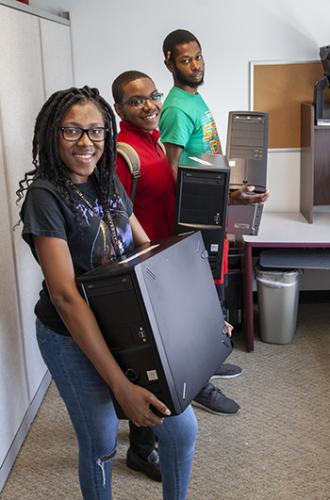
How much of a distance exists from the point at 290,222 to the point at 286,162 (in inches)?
14.7

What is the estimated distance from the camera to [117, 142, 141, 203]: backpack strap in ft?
5.55

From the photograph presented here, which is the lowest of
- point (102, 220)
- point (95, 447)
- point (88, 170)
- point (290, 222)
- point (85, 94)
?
point (95, 447)

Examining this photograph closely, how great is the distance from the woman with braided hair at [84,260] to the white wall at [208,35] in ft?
6.15

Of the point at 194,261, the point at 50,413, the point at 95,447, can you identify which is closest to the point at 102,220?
the point at 194,261

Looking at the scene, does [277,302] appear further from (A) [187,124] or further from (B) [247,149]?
(A) [187,124]

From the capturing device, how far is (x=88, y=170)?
1.30m

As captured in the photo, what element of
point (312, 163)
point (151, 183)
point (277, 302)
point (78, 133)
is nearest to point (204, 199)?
point (151, 183)

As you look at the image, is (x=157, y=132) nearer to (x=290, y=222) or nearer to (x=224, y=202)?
(x=224, y=202)

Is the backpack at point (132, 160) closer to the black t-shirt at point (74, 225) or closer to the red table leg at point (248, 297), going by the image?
the black t-shirt at point (74, 225)

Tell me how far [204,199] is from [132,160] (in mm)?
243

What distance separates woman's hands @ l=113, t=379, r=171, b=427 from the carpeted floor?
78 centimetres

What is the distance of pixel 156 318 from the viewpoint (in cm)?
117

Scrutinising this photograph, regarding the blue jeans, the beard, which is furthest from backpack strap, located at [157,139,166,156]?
the blue jeans

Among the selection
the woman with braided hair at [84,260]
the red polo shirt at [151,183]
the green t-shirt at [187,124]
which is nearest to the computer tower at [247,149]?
the green t-shirt at [187,124]
